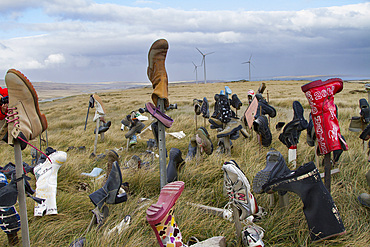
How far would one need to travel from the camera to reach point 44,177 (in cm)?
295

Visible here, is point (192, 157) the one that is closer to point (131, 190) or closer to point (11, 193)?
point (131, 190)

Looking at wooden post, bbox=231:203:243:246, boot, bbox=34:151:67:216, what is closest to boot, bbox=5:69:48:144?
boot, bbox=34:151:67:216

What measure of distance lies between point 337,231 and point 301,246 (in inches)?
12.9

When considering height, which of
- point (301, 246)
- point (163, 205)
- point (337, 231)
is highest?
point (163, 205)

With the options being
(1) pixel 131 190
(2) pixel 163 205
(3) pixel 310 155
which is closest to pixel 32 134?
(2) pixel 163 205

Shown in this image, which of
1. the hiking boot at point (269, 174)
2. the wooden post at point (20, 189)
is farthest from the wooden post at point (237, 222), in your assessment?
the wooden post at point (20, 189)

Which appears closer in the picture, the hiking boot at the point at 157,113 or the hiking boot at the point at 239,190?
the hiking boot at the point at 239,190

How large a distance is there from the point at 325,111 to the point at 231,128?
2.20 m

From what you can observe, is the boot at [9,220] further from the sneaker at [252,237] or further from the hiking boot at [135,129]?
the hiking boot at [135,129]

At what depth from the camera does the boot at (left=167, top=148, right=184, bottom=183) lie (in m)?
3.69

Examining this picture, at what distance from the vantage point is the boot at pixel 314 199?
7.34 feet

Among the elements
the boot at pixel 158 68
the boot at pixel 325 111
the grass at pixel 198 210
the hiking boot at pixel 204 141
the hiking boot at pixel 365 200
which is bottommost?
the grass at pixel 198 210

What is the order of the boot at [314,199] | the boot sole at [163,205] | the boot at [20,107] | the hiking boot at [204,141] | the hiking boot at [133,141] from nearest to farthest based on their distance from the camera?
the boot sole at [163,205] → the boot at [20,107] → the boot at [314,199] → the hiking boot at [204,141] → the hiking boot at [133,141]

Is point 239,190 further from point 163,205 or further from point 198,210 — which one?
point 198,210
